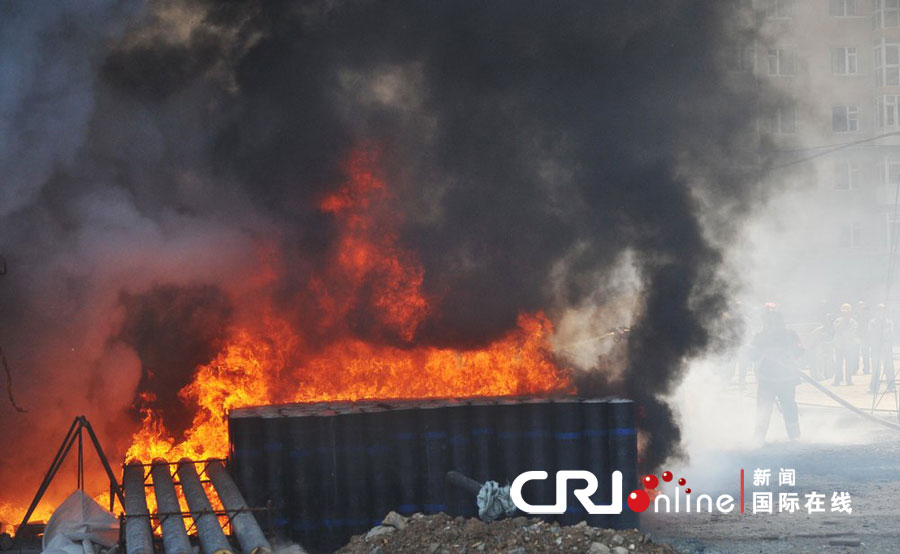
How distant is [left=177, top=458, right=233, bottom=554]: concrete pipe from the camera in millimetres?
7520

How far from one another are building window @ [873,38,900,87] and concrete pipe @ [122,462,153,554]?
51.6 m

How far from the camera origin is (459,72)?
1271 cm

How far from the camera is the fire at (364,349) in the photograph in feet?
39.1

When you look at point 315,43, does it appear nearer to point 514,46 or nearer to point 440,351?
point 514,46

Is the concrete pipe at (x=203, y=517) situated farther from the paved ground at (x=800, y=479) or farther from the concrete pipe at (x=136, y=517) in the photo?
the paved ground at (x=800, y=479)

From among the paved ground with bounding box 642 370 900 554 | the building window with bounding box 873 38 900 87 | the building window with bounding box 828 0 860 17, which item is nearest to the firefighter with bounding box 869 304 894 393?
the paved ground with bounding box 642 370 900 554

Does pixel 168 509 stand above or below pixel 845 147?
below

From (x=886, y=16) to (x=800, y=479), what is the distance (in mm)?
48105

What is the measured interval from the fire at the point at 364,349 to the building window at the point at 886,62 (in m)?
47.0

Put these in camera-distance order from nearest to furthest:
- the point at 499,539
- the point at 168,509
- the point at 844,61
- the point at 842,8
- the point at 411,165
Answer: the point at 499,539
the point at 168,509
the point at 411,165
the point at 842,8
the point at 844,61

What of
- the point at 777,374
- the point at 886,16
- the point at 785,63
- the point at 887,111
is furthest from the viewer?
the point at 886,16

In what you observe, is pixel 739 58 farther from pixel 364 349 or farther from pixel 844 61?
pixel 844 61

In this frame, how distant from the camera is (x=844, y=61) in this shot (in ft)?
165

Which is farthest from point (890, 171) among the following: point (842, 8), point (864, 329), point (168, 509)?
point (168, 509)
